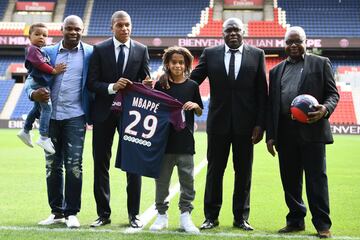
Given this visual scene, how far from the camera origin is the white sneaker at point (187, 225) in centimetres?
507

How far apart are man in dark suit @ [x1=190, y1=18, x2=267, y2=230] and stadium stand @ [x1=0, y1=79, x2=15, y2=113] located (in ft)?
86.2

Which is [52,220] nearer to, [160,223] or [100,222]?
[100,222]

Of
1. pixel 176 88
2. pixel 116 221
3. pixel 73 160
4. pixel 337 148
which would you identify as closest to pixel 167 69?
pixel 176 88

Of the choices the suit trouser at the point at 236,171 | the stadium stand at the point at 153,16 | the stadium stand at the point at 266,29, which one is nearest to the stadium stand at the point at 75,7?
the stadium stand at the point at 153,16

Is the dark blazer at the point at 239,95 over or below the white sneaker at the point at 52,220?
over

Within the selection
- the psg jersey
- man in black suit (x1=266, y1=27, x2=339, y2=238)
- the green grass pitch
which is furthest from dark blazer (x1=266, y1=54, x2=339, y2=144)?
the psg jersey

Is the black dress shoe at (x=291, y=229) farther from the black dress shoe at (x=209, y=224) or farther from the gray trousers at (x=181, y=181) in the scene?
the gray trousers at (x=181, y=181)

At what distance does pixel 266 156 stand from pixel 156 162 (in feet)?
29.0

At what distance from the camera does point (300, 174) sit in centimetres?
Answer: 543

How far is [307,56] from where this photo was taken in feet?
17.1

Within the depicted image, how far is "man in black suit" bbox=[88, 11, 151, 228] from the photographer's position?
5.34m

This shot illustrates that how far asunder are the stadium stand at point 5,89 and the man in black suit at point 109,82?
84.9 ft

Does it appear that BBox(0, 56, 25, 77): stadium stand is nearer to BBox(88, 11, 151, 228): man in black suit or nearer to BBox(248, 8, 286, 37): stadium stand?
BBox(248, 8, 286, 37): stadium stand

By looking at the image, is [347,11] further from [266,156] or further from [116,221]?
[116,221]
